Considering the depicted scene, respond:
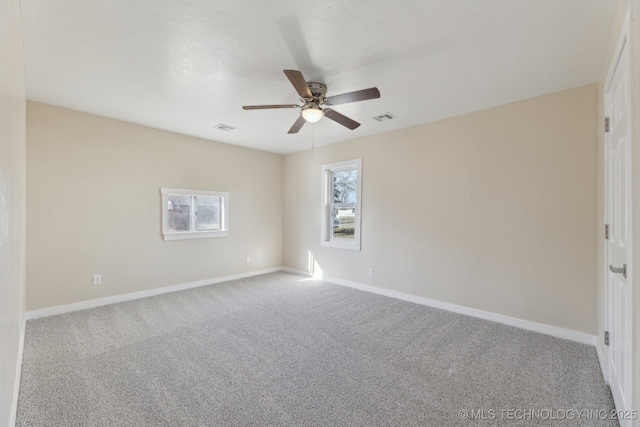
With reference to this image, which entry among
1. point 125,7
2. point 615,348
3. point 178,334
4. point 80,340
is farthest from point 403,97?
point 80,340

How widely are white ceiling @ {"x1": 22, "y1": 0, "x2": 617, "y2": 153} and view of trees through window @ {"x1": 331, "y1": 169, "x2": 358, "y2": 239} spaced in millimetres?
1797

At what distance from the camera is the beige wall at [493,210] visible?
9.28 feet

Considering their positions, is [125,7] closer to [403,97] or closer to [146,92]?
[146,92]

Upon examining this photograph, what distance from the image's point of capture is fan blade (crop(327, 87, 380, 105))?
224 centimetres

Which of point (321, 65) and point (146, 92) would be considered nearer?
point (321, 65)

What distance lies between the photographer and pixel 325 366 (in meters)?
2.34

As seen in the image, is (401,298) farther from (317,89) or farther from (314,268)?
(317,89)

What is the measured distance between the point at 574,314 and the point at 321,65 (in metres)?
3.55

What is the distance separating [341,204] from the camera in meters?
5.15

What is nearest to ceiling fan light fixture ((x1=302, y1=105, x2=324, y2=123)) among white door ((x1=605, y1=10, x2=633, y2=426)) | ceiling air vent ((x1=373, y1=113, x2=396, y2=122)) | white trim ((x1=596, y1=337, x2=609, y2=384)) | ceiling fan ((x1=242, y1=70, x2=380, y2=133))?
ceiling fan ((x1=242, y1=70, x2=380, y2=133))

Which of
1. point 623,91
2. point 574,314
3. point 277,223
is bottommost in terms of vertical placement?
point 574,314

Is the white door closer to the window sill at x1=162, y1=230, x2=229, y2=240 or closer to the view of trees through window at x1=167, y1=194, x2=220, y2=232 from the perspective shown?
the window sill at x1=162, y1=230, x2=229, y2=240

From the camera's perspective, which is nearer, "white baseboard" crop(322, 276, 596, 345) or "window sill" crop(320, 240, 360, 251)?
"white baseboard" crop(322, 276, 596, 345)

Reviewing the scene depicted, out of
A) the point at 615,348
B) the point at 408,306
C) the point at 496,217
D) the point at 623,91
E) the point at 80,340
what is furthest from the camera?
the point at 408,306
